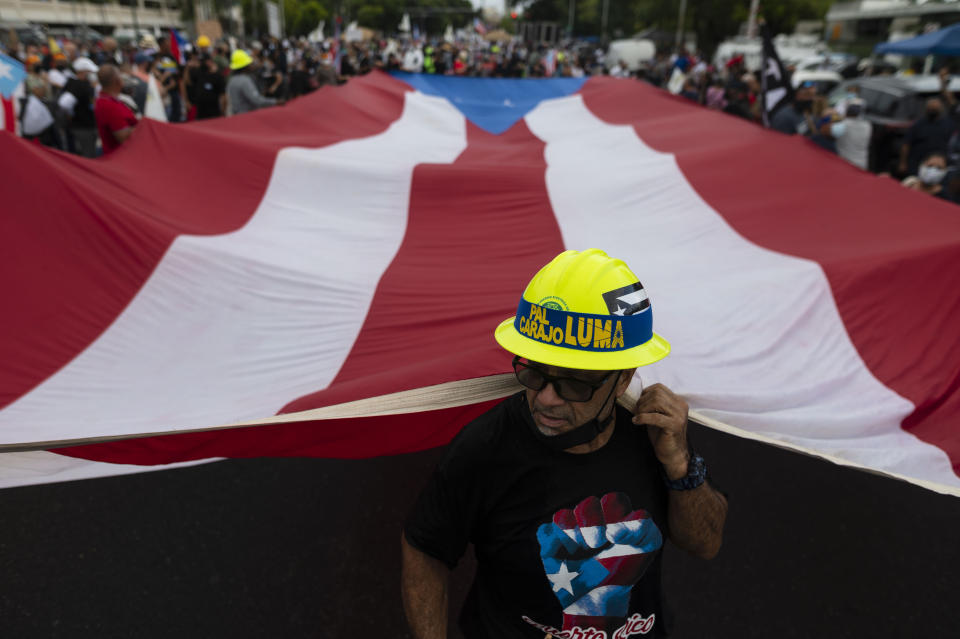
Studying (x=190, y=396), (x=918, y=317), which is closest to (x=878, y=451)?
(x=918, y=317)

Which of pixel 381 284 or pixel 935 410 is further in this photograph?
pixel 381 284

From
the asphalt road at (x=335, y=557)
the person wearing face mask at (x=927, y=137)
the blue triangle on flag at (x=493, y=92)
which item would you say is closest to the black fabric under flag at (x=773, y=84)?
the person wearing face mask at (x=927, y=137)

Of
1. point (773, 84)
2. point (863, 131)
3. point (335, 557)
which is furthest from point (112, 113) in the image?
point (863, 131)

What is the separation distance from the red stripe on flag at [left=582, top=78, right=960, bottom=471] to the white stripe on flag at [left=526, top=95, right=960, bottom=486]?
0.09 m

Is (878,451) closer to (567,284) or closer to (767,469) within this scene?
(567,284)

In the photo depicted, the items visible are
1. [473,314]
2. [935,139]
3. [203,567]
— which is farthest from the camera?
[935,139]

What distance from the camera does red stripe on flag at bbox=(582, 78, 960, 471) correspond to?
7.98ft

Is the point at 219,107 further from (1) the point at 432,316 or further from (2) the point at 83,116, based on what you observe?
(1) the point at 432,316

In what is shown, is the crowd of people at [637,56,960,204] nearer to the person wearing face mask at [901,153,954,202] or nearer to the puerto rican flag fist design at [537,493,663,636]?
the person wearing face mask at [901,153,954,202]

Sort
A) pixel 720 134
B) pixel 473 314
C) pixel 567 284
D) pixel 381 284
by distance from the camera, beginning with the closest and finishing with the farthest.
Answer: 1. pixel 567 284
2. pixel 473 314
3. pixel 381 284
4. pixel 720 134

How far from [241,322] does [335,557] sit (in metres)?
1.13

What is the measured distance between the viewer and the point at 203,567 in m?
2.80

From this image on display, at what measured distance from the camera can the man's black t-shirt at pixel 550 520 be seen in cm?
138

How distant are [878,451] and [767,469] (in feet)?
5.36
